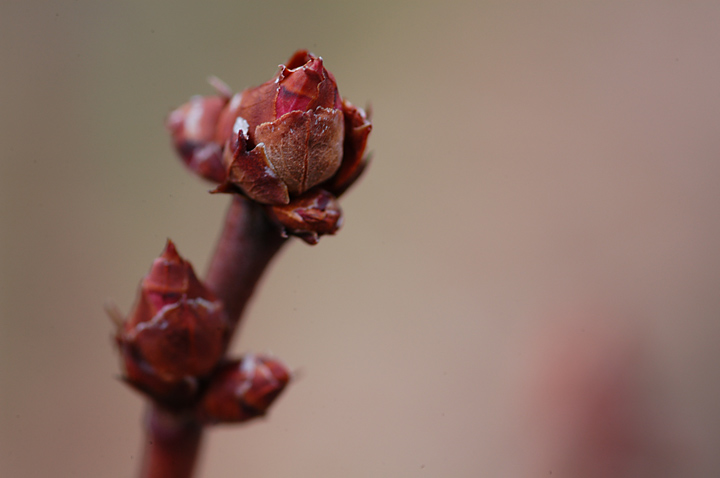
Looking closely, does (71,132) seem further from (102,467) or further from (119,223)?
(102,467)

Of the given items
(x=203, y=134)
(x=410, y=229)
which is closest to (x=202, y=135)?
(x=203, y=134)

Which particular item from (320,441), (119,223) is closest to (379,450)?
(320,441)

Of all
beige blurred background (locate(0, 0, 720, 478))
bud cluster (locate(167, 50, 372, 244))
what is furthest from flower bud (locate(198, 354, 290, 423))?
beige blurred background (locate(0, 0, 720, 478))

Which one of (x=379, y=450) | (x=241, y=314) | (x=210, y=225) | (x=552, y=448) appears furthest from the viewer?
(x=210, y=225)

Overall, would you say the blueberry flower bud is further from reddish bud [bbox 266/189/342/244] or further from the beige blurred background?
the beige blurred background

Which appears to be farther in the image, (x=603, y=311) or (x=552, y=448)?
(x=603, y=311)

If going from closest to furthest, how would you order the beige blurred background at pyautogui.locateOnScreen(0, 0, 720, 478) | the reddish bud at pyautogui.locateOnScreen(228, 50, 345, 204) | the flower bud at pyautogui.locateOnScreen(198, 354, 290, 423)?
the reddish bud at pyautogui.locateOnScreen(228, 50, 345, 204), the flower bud at pyautogui.locateOnScreen(198, 354, 290, 423), the beige blurred background at pyautogui.locateOnScreen(0, 0, 720, 478)
